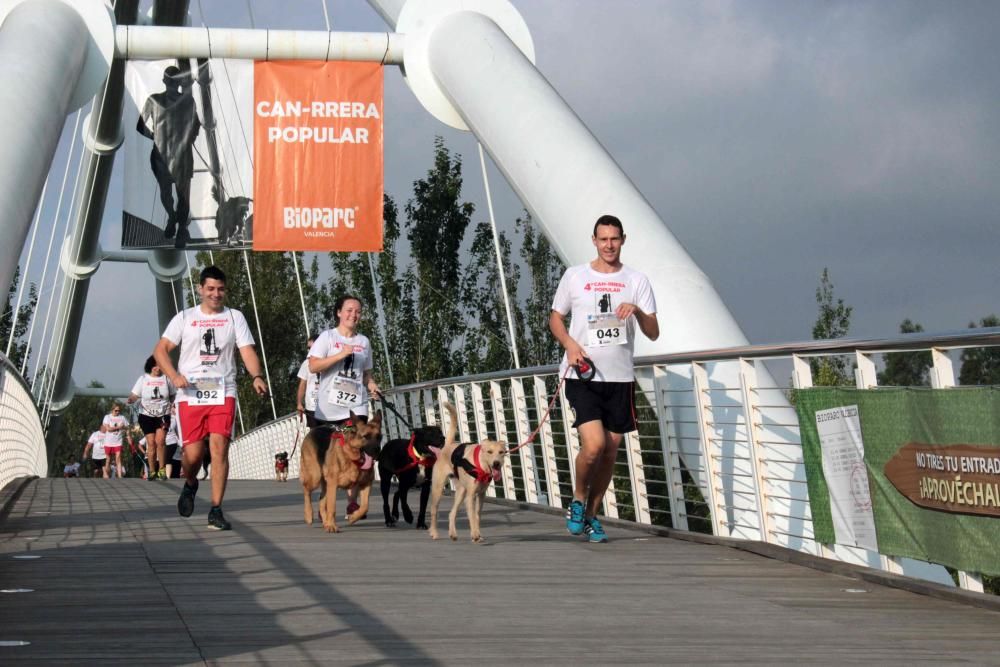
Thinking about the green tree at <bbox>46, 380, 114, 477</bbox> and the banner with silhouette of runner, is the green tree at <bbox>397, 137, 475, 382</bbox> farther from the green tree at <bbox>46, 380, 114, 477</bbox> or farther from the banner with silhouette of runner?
the green tree at <bbox>46, 380, 114, 477</bbox>

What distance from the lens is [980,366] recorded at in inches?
273

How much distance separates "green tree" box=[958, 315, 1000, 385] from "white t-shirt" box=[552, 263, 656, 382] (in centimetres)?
204

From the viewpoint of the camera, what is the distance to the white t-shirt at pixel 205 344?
9.40 m

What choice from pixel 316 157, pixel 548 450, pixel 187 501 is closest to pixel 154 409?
pixel 316 157

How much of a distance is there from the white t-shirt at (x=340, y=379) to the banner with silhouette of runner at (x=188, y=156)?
7.30m

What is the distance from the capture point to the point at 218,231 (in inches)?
691

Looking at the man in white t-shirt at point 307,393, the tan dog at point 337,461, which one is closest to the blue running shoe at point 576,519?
the tan dog at point 337,461

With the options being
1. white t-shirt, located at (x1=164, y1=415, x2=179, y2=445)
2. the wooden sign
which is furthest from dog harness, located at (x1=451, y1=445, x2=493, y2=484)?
white t-shirt, located at (x1=164, y1=415, x2=179, y2=445)

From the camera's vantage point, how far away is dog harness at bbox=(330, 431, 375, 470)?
936 cm

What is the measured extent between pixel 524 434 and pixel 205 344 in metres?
3.80

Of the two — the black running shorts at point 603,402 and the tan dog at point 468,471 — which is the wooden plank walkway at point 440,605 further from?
the black running shorts at point 603,402

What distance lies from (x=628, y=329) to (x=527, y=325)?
22689mm

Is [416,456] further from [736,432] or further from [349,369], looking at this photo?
[736,432]

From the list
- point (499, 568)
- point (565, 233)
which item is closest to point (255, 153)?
point (565, 233)
